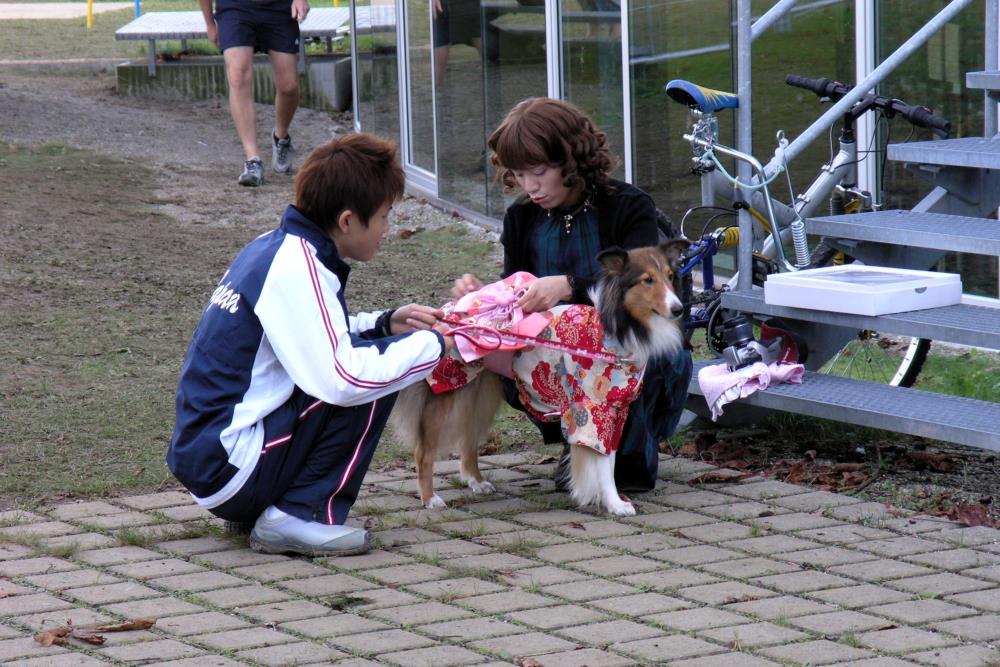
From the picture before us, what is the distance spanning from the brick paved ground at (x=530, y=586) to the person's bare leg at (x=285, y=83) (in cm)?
676

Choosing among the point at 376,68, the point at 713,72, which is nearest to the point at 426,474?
the point at 713,72

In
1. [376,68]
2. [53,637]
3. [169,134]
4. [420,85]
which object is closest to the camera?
[53,637]

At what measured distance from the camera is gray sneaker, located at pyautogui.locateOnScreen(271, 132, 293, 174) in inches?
455

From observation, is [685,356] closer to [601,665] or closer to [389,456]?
[389,456]

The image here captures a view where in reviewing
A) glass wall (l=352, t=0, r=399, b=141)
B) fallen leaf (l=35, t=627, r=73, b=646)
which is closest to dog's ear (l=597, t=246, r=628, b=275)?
fallen leaf (l=35, t=627, r=73, b=646)

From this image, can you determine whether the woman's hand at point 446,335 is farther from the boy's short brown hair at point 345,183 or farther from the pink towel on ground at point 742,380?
the pink towel on ground at point 742,380

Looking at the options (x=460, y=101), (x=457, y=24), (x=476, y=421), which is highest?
(x=457, y=24)

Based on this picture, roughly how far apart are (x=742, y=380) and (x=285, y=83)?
692 centimetres

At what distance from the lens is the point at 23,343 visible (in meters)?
7.05

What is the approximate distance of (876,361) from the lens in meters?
6.22

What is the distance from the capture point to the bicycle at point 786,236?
5.40m

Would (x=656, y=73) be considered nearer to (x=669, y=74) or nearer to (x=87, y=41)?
(x=669, y=74)

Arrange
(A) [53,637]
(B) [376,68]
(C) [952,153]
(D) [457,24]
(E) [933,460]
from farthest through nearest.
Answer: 1. (B) [376,68]
2. (D) [457,24]
3. (C) [952,153]
4. (E) [933,460]
5. (A) [53,637]

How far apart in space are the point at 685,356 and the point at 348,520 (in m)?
1.37
